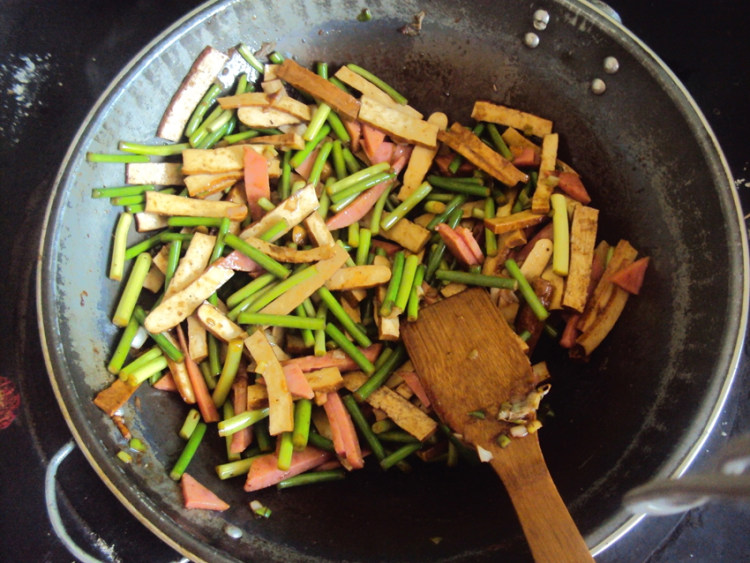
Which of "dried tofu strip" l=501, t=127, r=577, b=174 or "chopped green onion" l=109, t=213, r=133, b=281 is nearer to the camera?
"chopped green onion" l=109, t=213, r=133, b=281

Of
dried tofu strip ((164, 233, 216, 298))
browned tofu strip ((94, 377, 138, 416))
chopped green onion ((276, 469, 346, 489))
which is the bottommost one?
chopped green onion ((276, 469, 346, 489))

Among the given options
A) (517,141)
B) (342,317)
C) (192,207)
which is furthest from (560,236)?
(192,207)

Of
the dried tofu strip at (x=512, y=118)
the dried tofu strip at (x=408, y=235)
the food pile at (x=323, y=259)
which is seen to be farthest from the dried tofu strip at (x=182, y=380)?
the dried tofu strip at (x=512, y=118)

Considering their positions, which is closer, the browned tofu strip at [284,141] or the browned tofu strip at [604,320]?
the browned tofu strip at [604,320]

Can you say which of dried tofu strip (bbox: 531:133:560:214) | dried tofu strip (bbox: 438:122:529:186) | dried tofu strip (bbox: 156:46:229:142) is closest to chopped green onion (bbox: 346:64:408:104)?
dried tofu strip (bbox: 438:122:529:186)

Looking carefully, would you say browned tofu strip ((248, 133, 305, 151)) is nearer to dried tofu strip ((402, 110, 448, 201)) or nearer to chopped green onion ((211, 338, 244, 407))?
dried tofu strip ((402, 110, 448, 201))

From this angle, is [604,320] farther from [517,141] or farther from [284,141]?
[284,141]

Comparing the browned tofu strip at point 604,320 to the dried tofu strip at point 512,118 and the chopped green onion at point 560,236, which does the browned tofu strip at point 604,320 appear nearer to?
the chopped green onion at point 560,236

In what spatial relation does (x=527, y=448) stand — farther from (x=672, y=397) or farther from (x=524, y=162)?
(x=524, y=162)
